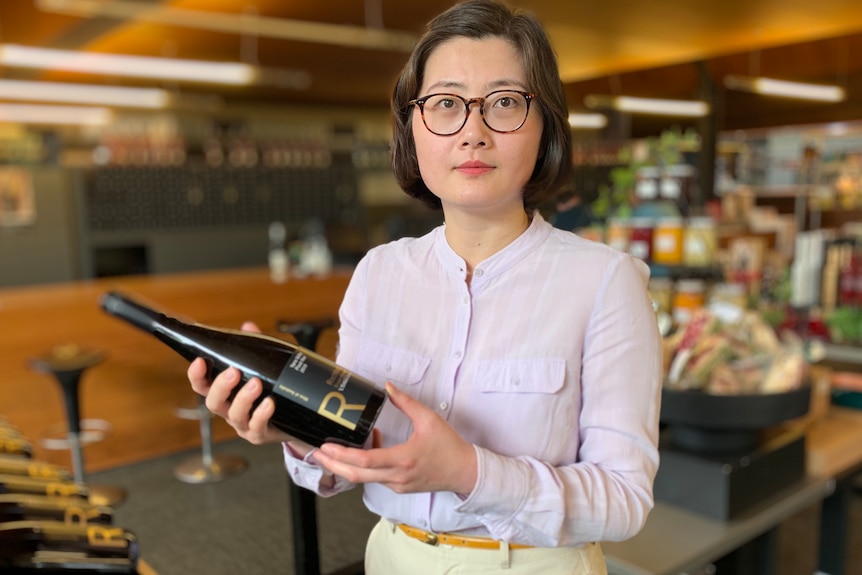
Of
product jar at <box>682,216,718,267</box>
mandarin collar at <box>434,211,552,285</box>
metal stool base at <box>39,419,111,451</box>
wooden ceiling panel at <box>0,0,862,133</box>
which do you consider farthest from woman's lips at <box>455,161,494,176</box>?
wooden ceiling panel at <box>0,0,862,133</box>

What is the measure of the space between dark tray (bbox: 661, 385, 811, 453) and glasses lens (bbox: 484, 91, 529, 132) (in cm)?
109

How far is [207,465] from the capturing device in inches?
108

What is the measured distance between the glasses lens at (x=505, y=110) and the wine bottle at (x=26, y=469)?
1061mm

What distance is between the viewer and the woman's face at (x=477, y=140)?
72cm

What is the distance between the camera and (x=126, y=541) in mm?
1022

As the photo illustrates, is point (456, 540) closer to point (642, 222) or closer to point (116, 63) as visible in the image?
point (642, 222)

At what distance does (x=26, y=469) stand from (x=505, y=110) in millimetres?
1092

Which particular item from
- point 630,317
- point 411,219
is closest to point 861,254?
point 630,317

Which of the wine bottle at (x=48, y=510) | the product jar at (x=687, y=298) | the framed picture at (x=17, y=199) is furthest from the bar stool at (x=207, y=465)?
the framed picture at (x=17, y=199)

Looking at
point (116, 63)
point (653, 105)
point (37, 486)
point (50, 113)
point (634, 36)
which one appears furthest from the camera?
point (50, 113)

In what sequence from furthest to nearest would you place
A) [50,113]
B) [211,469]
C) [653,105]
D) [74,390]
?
[50,113] < [653,105] < [211,469] < [74,390]

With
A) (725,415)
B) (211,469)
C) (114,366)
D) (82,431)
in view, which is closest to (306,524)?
(725,415)

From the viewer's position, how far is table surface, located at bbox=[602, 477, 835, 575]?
4.65 feet

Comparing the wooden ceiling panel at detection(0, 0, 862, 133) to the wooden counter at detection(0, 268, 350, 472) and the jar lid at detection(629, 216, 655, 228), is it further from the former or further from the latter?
the wooden counter at detection(0, 268, 350, 472)
